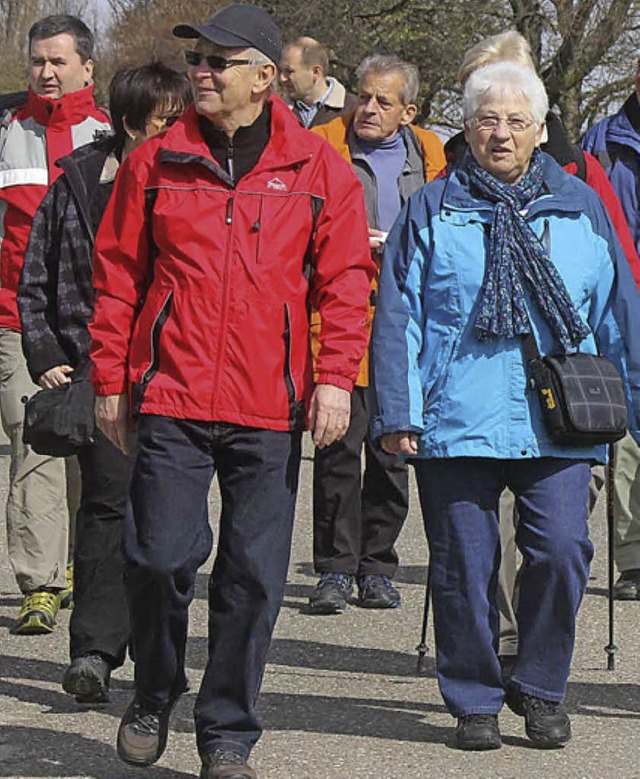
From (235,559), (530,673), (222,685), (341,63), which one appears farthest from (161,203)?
(341,63)

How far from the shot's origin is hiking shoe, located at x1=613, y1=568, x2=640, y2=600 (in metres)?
8.23

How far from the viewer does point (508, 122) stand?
19.0 ft

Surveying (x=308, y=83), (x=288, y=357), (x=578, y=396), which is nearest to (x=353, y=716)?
(x=578, y=396)

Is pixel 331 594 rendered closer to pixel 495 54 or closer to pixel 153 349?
pixel 495 54

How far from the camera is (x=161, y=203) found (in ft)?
17.4

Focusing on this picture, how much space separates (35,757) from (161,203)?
160cm

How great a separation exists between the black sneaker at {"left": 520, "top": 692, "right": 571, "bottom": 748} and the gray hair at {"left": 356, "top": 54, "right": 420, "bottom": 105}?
3.24 meters

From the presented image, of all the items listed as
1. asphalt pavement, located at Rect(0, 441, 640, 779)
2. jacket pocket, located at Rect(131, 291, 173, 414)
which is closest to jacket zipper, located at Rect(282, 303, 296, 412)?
jacket pocket, located at Rect(131, 291, 173, 414)

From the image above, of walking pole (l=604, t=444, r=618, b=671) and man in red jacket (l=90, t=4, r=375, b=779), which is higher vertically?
man in red jacket (l=90, t=4, r=375, b=779)

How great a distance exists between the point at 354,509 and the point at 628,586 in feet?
3.87

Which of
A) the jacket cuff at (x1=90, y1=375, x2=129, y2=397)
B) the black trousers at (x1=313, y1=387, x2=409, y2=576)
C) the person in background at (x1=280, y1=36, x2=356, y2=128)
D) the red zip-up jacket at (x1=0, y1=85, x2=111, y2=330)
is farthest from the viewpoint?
the person in background at (x1=280, y1=36, x2=356, y2=128)

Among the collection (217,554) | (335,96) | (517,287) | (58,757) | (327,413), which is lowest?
(58,757)

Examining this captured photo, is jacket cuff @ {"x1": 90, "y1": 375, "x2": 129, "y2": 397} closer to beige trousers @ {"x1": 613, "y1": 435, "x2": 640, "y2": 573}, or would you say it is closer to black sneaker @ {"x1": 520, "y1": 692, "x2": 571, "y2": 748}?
black sneaker @ {"x1": 520, "y1": 692, "x2": 571, "y2": 748}

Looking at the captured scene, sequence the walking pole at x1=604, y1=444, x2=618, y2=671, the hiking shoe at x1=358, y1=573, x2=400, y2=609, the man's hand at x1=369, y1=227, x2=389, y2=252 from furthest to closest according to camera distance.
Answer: the hiking shoe at x1=358, y1=573, x2=400, y2=609, the man's hand at x1=369, y1=227, x2=389, y2=252, the walking pole at x1=604, y1=444, x2=618, y2=671
